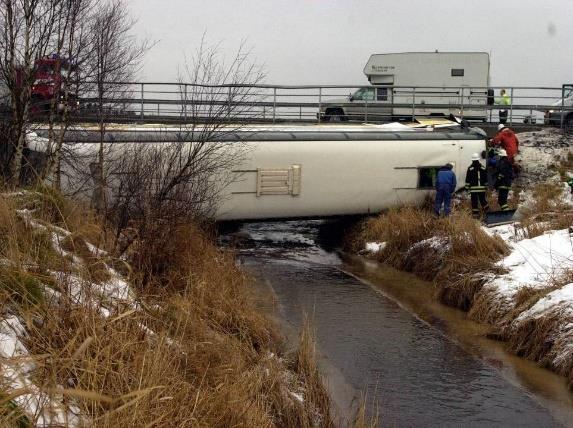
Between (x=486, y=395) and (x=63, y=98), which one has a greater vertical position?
(x=63, y=98)

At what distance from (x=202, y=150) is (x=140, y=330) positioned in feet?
26.1

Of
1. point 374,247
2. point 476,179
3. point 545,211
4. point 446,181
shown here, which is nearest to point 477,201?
point 476,179

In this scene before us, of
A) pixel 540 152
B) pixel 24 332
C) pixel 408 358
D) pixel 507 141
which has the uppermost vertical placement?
pixel 507 141

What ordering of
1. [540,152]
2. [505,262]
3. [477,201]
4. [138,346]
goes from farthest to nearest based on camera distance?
[540,152], [477,201], [505,262], [138,346]

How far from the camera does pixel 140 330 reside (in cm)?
548

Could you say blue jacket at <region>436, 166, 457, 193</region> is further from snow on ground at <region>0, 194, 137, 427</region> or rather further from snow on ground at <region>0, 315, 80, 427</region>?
snow on ground at <region>0, 315, 80, 427</region>

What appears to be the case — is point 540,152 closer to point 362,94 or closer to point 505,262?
point 362,94

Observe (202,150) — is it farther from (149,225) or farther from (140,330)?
(140,330)

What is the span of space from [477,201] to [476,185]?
36 cm

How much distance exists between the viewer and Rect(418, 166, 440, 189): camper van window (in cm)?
1828

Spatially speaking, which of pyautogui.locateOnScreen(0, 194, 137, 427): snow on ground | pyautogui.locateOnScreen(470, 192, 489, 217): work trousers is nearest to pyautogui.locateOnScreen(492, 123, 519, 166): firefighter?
pyautogui.locateOnScreen(470, 192, 489, 217): work trousers

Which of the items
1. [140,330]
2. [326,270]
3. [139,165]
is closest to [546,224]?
[326,270]

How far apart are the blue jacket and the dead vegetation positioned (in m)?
8.75

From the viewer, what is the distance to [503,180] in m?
18.2
